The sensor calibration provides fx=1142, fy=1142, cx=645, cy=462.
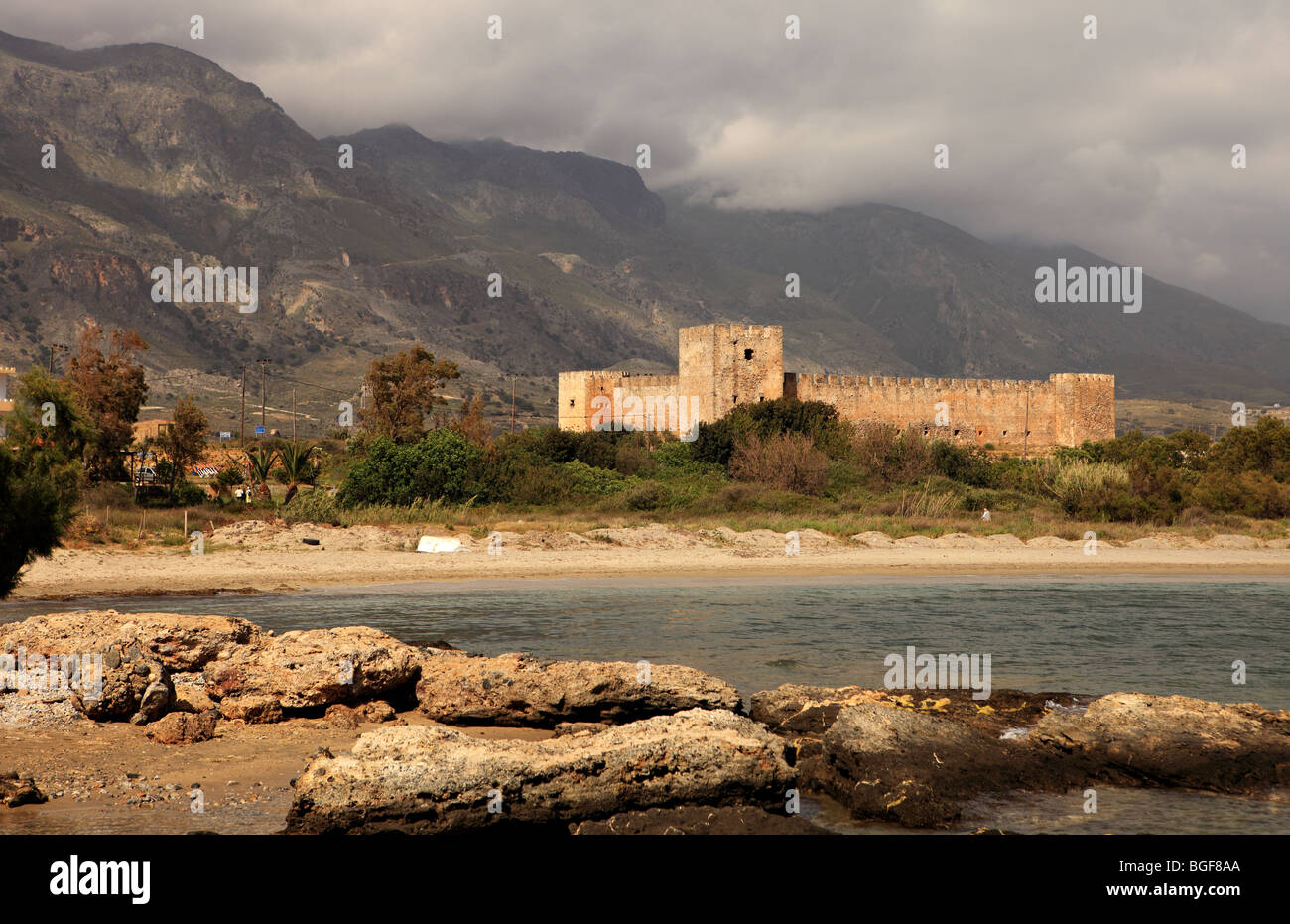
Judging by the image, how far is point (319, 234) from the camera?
160m

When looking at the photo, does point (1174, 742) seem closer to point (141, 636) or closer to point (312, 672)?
point (312, 672)

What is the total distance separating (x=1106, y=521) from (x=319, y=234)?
148 meters

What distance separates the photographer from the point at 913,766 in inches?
286

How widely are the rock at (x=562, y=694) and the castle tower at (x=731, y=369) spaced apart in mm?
32010

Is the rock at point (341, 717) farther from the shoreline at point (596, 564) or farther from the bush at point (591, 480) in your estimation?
the bush at point (591, 480)

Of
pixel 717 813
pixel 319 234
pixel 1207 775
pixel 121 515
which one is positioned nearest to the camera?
pixel 717 813

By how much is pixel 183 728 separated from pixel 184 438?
79.0 feet

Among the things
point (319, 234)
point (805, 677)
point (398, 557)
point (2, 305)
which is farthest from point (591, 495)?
point (319, 234)

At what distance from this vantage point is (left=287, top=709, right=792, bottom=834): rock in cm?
599

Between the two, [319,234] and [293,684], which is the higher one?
[319,234]

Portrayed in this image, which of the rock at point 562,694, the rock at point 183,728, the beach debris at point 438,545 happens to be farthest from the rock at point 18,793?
the beach debris at point 438,545

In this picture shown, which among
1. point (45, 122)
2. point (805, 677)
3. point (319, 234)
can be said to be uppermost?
point (45, 122)
